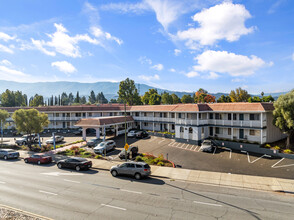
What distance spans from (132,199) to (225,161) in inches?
631

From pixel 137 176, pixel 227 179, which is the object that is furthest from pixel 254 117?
pixel 137 176

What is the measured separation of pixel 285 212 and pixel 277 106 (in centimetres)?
2074

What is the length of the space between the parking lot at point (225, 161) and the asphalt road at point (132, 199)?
5.75 m

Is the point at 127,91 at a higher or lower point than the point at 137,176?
higher

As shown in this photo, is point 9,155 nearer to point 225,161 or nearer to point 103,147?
point 103,147

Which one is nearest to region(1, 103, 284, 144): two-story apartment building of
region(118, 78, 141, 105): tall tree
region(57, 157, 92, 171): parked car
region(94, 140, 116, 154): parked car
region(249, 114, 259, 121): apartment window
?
region(249, 114, 259, 121): apartment window

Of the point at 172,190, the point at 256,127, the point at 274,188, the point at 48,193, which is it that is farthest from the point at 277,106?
the point at 48,193

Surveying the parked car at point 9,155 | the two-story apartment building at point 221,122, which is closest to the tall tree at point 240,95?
the two-story apartment building at point 221,122

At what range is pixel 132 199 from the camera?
13.4 m

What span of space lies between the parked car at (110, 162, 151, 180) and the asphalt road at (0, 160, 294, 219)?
65 cm

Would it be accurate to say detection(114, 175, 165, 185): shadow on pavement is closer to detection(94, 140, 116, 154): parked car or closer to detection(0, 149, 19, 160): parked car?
detection(94, 140, 116, 154): parked car

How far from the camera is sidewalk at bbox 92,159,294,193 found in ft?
53.5

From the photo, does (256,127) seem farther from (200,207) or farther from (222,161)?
(200,207)

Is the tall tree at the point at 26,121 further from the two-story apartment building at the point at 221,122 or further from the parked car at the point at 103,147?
the two-story apartment building at the point at 221,122
